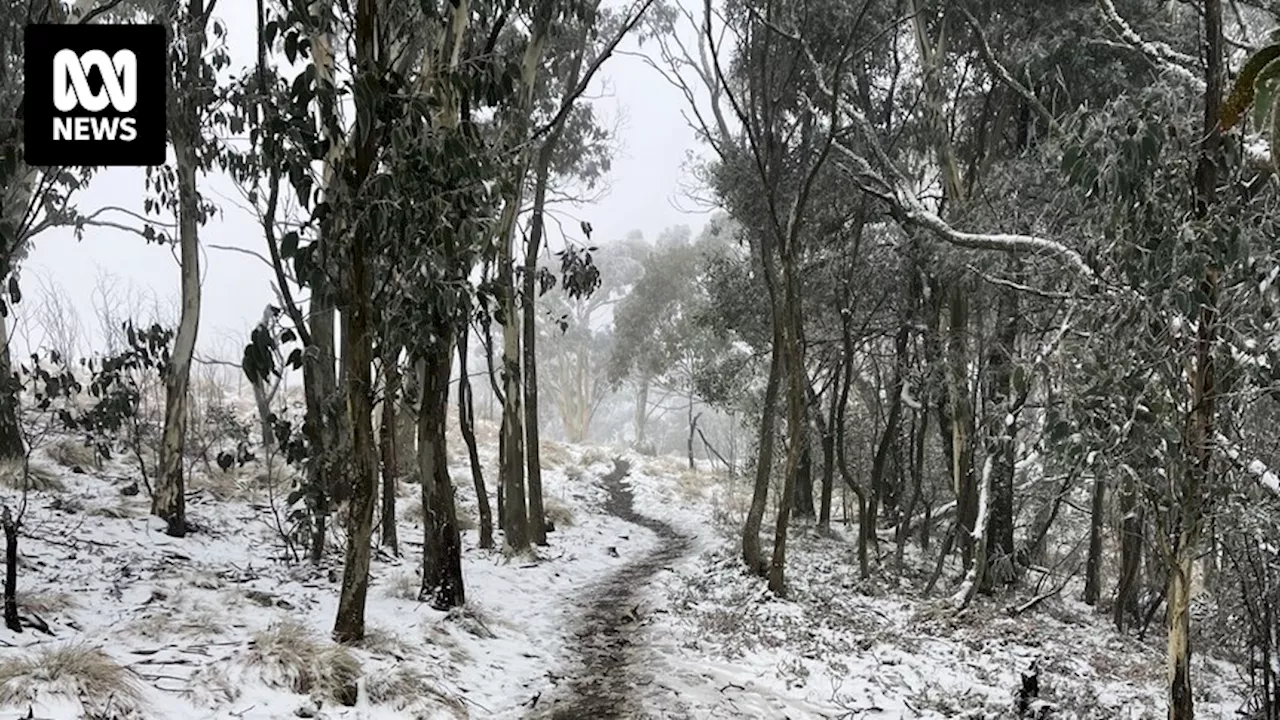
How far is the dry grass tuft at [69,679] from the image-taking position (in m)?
3.77

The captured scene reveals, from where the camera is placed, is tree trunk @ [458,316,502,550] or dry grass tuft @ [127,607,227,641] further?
tree trunk @ [458,316,502,550]

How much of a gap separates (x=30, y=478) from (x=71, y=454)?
1.56 m

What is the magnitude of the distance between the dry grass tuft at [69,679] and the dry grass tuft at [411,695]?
1258 millimetres

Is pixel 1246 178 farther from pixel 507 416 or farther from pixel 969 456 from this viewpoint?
pixel 507 416

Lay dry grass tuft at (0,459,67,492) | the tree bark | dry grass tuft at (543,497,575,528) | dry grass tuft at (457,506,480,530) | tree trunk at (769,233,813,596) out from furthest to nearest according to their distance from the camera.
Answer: dry grass tuft at (543,497,575,528) < dry grass tuft at (457,506,480,530) < the tree bark < tree trunk at (769,233,813,596) < dry grass tuft at (0,459,67,492)

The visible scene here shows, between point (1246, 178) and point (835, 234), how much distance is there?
9.57m

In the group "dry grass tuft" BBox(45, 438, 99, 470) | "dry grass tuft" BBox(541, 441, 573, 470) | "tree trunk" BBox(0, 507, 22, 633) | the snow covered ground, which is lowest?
the snow covered ground

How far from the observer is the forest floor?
4609 mm

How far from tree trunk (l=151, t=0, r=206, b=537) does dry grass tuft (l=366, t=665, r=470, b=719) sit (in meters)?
4.13

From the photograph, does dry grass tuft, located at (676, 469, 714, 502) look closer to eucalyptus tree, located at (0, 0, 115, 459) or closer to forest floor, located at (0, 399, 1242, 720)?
forest floor, located at (0, 399, 1242, 720)

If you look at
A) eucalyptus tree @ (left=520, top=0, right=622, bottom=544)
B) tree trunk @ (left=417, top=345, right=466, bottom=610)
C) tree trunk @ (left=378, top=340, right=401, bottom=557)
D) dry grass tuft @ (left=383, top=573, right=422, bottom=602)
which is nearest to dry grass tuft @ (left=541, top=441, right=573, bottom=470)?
eucalyptus tree @ (left=520, top=0, right=622, bottom=544)

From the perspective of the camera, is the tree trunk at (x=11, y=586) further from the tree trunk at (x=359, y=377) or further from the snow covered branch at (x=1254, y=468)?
the snow covered branch at (x=1254, y=468)

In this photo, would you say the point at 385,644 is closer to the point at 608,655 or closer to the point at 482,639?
the point at 482,639

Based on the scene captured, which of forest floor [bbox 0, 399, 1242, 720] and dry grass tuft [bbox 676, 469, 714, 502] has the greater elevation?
forest floor [bbox 0, 399, 1242, 720]
